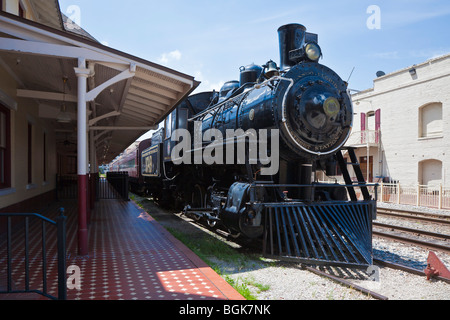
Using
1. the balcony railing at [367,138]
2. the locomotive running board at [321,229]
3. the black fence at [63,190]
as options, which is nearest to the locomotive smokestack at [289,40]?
the locomotive running board at [321,229]

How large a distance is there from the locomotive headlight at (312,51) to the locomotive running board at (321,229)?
9.44 ft

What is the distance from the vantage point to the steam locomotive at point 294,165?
5.67 m

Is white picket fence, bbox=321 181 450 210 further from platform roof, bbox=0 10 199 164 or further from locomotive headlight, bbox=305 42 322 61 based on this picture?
platform roof, bbox=0 10 199 164

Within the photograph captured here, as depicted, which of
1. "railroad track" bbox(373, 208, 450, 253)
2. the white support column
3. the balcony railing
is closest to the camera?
the white support column

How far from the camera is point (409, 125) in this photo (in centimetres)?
1905

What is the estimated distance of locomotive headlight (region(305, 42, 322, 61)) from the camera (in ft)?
21.5

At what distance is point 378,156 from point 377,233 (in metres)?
14.4

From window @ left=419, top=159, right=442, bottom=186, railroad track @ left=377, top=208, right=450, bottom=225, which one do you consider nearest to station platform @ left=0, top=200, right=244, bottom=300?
railroad track @ left=377, top=208, right=450, bottom=225

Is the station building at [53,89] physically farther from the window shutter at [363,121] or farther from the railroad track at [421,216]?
the window shutter at [363,121]

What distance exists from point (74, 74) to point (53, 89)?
1.58 m

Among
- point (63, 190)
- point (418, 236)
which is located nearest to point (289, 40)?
point (418, 236)

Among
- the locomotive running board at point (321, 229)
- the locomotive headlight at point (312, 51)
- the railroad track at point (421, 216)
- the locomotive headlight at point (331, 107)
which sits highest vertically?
the locomotive headlight at point (312, 51)

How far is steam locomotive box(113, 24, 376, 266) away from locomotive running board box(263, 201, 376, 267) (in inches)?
0.7

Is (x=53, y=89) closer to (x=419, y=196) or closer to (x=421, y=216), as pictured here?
(x=421, y=216)
